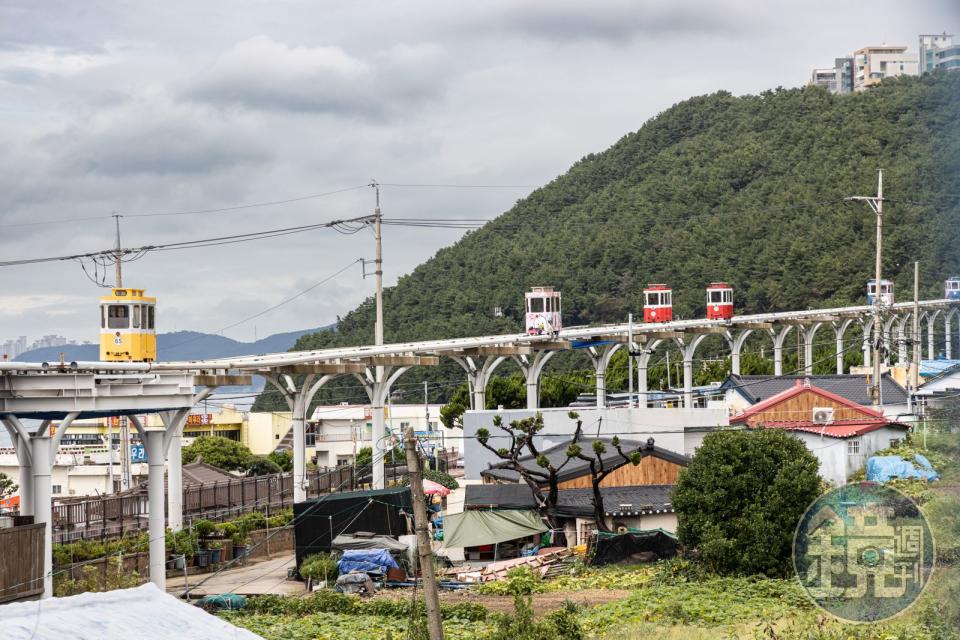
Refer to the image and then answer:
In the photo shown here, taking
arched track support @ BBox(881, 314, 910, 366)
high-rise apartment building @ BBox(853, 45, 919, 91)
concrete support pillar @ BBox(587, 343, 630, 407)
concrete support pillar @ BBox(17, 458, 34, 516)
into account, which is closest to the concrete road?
concrete support pillar @ BBox(17, 458, 34, 516)

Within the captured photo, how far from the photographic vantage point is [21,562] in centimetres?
1866

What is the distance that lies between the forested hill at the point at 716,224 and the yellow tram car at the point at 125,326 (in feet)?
192

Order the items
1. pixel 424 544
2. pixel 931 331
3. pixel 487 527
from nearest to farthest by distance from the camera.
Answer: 1. pixel 424 544
2. pixel 487 527
3. pixel 931 331

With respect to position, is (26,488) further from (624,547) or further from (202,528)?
(624,547)

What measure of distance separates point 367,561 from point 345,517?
8.19 feet

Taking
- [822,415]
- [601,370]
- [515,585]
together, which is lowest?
[515,585]

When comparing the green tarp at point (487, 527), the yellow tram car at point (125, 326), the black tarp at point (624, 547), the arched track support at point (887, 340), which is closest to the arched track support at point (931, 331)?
the arched track support at point (887, 340)

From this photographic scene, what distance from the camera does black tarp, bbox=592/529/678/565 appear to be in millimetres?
27562

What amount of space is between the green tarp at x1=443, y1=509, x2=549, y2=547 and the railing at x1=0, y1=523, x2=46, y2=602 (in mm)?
11802

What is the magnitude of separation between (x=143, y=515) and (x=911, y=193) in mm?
68028

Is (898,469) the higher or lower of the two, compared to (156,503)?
lower

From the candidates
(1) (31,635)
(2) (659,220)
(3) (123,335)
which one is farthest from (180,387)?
(2) (659,220)

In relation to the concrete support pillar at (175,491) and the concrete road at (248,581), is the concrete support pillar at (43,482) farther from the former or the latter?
the concrete support pillar at (175,491)

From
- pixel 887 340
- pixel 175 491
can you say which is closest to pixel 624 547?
pixel 175 491
